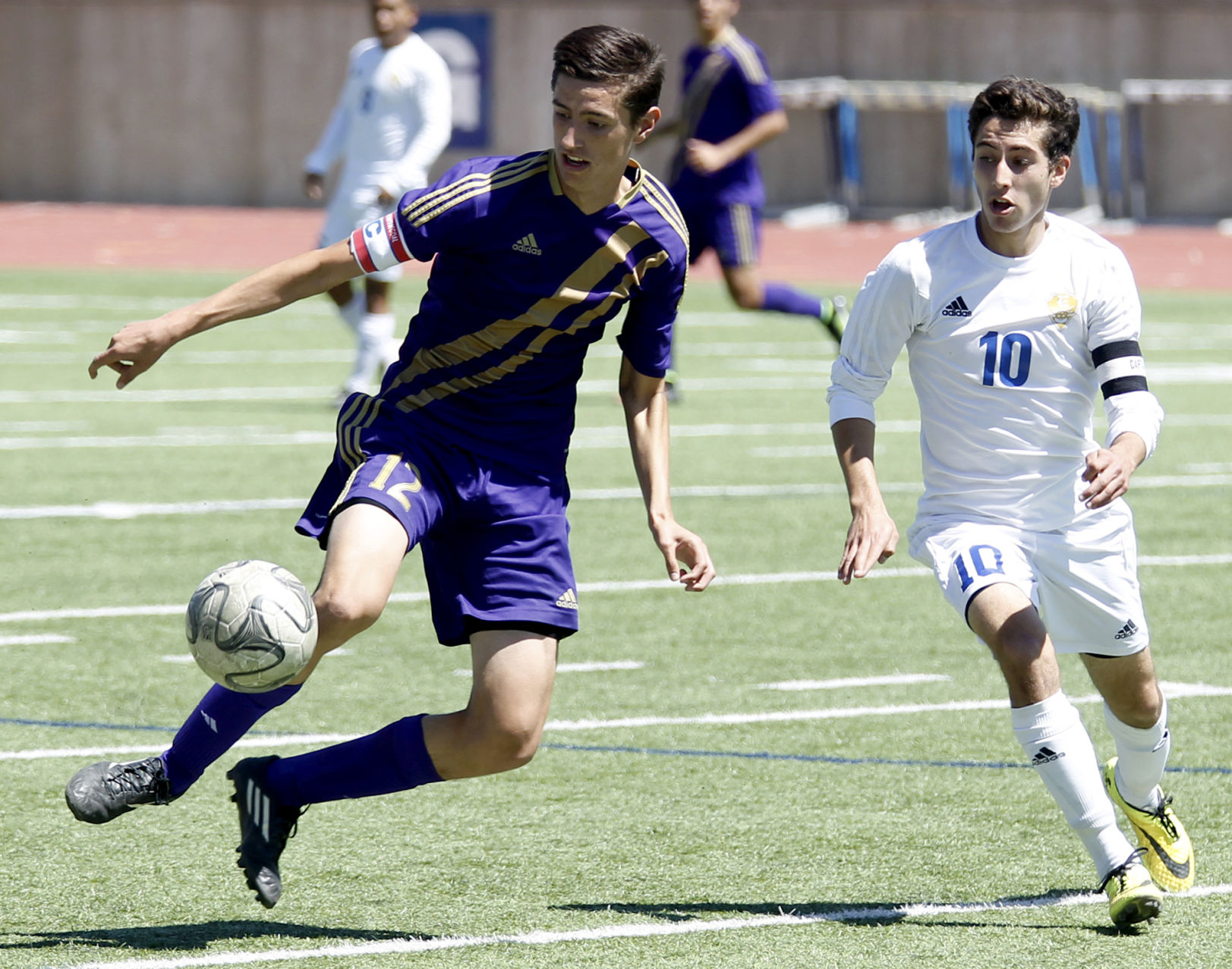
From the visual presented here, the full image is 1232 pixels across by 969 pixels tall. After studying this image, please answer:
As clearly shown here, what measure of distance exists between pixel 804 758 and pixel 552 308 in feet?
6.19

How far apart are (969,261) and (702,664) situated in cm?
275

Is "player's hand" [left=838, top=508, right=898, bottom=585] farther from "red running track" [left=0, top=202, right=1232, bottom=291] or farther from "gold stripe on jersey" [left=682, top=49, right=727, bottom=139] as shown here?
"red running track" [left=0, top=202, right=1232, bottom=291]

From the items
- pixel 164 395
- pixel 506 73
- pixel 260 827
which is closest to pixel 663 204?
pixel 260 827

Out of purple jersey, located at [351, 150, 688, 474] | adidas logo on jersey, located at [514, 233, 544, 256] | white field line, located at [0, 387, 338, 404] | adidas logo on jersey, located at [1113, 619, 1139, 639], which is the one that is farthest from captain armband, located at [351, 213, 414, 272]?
white field line, located at [0, 387, 338, 404]

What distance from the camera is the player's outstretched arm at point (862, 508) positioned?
4641 millimetres

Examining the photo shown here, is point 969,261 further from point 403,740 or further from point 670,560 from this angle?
point 403,740

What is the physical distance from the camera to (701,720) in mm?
6625

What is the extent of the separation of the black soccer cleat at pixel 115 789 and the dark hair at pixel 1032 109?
236 centimetres

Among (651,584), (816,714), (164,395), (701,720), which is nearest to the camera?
(701,720)

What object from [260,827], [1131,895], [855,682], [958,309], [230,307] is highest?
[230,307]

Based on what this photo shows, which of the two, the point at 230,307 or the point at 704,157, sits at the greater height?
the point at 230,307

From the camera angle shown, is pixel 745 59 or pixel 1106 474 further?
pixel 745 59

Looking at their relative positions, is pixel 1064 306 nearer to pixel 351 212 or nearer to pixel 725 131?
pixel 725 131

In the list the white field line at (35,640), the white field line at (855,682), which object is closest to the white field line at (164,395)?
the white field line at (35,640)
